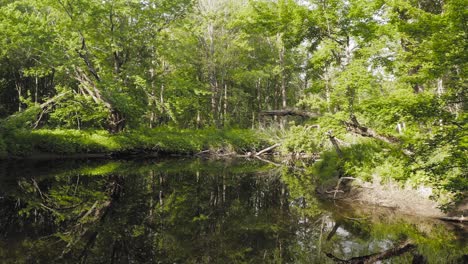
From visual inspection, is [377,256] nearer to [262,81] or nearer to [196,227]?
[196,227]

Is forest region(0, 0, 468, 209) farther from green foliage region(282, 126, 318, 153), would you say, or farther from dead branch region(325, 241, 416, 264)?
dead branch region(325, 241, 416, 264)

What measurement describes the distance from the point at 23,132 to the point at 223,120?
19.0 m

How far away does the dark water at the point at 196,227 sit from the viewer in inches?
221

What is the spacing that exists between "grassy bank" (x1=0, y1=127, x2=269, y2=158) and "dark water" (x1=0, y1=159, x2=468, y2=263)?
7.57 metres

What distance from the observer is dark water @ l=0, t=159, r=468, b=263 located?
221 inches

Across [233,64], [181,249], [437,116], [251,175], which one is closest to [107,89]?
[251,175]

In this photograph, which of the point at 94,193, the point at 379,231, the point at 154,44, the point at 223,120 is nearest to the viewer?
the point at 379,231

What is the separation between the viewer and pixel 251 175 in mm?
15938

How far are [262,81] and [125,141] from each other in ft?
69.0

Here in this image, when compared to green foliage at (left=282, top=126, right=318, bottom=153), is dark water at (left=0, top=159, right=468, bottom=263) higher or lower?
lower

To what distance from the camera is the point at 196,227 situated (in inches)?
287

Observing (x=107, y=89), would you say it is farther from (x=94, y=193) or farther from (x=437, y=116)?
(x=437, y=116)

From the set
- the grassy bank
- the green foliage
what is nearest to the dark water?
the green foliage

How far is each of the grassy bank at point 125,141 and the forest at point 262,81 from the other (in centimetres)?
8
